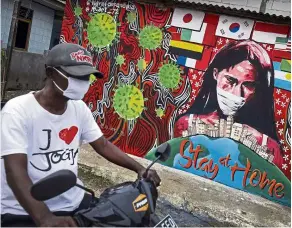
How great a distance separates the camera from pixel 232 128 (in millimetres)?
5234

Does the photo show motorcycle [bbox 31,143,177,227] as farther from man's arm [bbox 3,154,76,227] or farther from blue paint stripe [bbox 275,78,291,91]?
blue paint stripe [bbox 275,78,291,91]

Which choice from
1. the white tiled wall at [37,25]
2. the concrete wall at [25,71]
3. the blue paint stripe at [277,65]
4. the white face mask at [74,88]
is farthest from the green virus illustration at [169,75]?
the white tiled wall at [37,25]

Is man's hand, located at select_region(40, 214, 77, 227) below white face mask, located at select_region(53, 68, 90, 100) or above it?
below

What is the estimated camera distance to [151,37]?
5.73 meters

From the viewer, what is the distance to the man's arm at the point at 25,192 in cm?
171

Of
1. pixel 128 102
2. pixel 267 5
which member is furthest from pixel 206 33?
pixel 128 102

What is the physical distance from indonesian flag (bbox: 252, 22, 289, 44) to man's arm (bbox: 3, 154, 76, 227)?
163 inches

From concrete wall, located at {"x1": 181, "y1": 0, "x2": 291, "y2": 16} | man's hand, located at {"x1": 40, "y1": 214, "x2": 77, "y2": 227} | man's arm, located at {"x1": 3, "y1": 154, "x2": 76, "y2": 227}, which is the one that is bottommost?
man's hand, located at {"x1": 40, "y1": 214, "x2": 77, "y2": 227}

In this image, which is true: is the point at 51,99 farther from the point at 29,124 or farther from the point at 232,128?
the point at 232,128

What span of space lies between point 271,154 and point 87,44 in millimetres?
3610

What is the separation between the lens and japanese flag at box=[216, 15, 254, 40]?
5.10 m

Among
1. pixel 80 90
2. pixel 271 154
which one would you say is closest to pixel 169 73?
pixel 271 154

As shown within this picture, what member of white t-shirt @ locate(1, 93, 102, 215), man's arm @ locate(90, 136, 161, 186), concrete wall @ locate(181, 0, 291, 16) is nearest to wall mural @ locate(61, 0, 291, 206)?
concrete wall @ locate(181, 0, 291, 16)

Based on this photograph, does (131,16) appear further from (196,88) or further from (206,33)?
(196,88)
